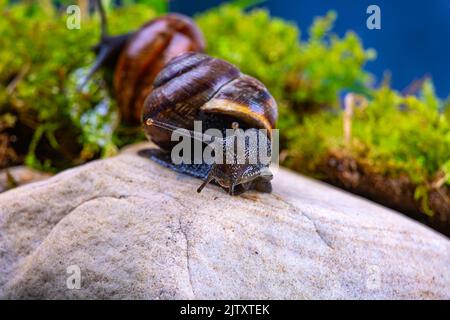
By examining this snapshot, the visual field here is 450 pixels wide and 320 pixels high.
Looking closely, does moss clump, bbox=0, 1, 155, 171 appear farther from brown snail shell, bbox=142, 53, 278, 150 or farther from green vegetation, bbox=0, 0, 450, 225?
brown snail shell, bbox=142, 53, 278, 150

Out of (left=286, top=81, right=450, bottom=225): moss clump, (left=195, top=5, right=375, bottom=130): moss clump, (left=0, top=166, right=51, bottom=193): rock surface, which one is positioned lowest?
(left=0, top=166, right=51, bottom=193): rock surface

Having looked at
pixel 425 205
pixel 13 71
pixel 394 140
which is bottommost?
pixel 425 205

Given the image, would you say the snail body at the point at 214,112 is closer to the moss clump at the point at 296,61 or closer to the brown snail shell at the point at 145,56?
the brown snail shell at the point at 145,56

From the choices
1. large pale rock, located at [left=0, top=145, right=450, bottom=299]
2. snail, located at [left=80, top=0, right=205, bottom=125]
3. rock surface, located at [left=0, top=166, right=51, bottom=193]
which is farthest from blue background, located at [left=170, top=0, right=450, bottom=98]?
rock surface, located at [left=0, top=166, right=51, bottom=193]

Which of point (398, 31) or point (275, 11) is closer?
point (398, 31)

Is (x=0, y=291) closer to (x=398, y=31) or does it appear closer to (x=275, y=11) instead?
(x=398, y=31)

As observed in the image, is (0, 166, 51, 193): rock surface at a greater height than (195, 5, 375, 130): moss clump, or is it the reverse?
(195, 5, 375, 130): moss clump

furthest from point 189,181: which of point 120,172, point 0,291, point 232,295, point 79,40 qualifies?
point 79,40
